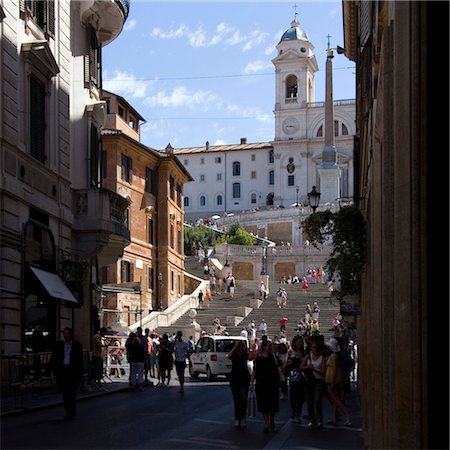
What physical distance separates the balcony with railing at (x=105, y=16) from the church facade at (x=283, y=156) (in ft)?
317

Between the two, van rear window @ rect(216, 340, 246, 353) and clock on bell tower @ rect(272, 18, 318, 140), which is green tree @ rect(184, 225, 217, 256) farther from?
van rear window @ rect(216, 340, 246, 353)

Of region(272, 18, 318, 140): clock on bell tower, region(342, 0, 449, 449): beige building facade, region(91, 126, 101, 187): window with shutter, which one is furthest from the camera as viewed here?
region(272, 18, 318, 140): clock on bell tower

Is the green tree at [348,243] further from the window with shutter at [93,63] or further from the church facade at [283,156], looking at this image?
the church facade at [283,156]

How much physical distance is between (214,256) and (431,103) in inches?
3402

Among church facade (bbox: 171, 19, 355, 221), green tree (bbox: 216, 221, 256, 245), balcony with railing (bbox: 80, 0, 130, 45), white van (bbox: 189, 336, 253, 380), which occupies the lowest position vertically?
white van (bbox: 189, 336, 253, 380)

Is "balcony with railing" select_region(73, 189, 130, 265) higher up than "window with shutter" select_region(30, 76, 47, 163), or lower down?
lower down

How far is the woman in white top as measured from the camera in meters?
17.6

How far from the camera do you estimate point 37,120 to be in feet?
86.6

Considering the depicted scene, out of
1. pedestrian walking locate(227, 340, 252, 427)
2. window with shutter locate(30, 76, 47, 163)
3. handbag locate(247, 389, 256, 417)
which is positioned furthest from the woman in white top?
window with shutter locate(30, 76, 47, 163)

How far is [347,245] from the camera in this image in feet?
51.4

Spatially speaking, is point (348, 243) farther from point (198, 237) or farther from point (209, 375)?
point (198, 237)

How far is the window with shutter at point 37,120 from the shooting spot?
1019 inches

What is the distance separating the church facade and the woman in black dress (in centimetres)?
11246

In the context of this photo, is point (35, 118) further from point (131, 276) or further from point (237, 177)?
point (237, 177)
